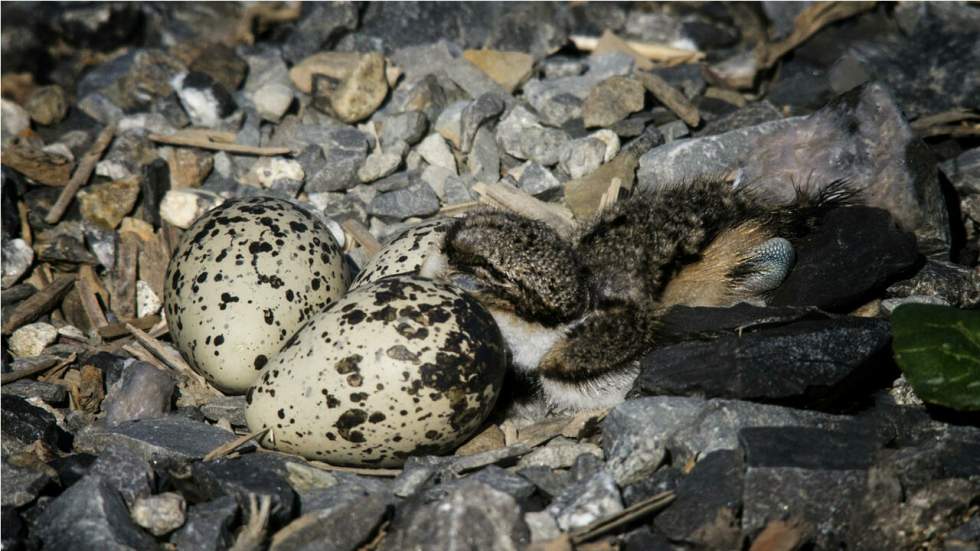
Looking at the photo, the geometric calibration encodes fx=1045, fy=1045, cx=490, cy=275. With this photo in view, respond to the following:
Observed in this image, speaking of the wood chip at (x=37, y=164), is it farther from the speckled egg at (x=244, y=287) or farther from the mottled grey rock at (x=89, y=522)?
the mottled grey rock at (x=89, y=522)

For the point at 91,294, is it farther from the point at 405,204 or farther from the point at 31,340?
the point at 405,204

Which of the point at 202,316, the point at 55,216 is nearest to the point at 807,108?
the point at 202,316

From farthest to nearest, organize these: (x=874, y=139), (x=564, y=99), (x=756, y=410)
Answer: (x=564, y=99), (x=874, y=139), (x=756, y=410)

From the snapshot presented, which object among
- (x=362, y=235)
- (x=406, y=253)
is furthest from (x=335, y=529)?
(x=362, y=235)

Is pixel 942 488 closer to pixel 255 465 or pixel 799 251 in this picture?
pixel 799 251

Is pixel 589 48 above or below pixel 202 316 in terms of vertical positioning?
above

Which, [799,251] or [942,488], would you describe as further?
[799,251]
